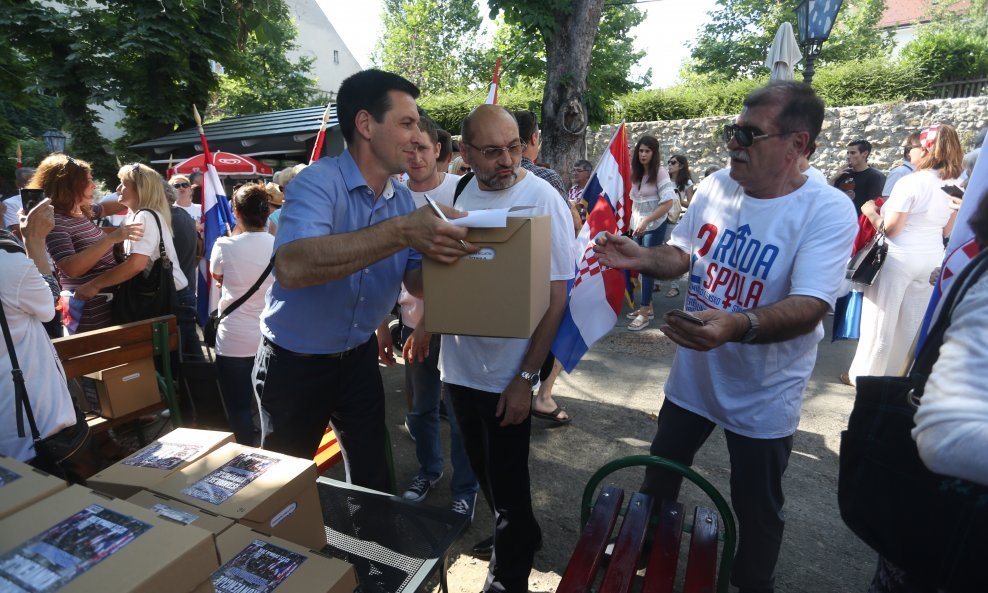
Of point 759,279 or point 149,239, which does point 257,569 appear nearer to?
point 759,279

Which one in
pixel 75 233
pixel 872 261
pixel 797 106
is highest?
pixel 797 106

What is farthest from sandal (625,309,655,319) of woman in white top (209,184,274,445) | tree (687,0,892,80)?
tree (687,0,892,80)

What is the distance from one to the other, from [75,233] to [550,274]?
3500 mm

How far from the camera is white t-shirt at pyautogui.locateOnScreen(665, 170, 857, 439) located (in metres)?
1.91

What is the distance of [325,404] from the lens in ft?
7.41

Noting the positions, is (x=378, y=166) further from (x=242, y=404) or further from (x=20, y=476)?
(x=242, y=404)

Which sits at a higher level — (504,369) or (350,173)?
(350,173)

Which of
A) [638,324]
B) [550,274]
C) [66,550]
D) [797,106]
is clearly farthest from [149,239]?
[638,324]

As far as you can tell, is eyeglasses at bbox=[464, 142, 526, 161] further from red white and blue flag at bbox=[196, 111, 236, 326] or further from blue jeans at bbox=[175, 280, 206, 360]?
red white and blue flag at bbox=[196, 111, 236, 326]

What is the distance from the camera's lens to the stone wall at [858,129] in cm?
1057

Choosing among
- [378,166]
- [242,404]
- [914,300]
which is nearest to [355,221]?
[378,166]

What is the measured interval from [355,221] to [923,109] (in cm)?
1352

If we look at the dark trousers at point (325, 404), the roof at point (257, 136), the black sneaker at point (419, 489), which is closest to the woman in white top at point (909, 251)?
the black sneaker at point (419, 489)

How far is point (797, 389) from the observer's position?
6.89 feet
